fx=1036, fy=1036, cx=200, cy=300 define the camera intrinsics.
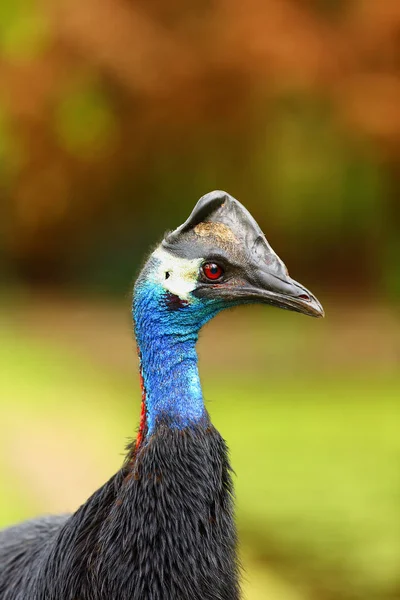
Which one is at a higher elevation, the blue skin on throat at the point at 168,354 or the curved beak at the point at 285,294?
the curved beak at the point at 285,294

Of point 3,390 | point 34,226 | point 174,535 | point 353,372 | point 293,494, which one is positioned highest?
point 34,226

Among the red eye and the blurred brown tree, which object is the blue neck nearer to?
the red eye

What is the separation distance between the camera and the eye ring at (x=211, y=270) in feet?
8.12

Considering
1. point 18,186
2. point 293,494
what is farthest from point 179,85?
point 293,494

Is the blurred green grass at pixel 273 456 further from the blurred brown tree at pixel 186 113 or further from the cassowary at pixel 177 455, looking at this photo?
the blurred brown tree at pixel 186 113

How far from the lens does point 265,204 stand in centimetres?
1076

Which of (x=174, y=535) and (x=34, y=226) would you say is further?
(x=34, y=226)

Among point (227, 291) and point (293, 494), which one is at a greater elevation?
point (293, 494)

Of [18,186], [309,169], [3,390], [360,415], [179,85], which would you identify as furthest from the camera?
[18,186]

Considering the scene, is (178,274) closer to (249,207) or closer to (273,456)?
(273,456)

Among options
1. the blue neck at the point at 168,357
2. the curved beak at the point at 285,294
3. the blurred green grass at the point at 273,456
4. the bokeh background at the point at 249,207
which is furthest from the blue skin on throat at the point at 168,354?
the bokeh background at the point at 249,207

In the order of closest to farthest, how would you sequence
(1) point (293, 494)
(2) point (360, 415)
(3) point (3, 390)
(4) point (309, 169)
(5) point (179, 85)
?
(1) point (293, 494), (2) point (360, 415), (3) point (3, 390), (5) point (179, 85), (4) point (309, 169)

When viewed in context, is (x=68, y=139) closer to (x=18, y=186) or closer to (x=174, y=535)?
(x=18, y=186)

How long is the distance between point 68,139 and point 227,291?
8920mm
